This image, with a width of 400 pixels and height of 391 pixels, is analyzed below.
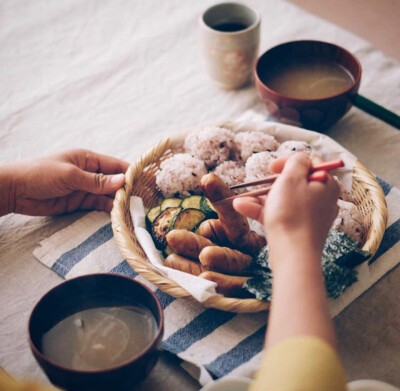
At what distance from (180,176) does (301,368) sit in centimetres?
57

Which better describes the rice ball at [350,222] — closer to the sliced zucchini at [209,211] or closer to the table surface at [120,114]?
the table surface at [120,114]

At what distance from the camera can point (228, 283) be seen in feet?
3.17

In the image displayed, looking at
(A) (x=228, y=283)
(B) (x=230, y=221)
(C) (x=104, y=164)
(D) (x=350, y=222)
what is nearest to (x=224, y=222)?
(B) (x=230, y=221)

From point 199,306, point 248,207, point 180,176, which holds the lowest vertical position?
point 199,306

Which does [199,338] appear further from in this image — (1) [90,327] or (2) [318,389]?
(2) [318,389]

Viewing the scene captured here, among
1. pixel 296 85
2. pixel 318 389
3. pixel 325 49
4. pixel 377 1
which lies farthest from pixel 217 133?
pixel 377 1

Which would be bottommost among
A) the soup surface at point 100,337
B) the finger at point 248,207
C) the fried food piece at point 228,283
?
the fried food piece at point 228,283

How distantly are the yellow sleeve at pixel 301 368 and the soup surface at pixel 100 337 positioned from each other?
0.21 m

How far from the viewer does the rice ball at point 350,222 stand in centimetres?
103

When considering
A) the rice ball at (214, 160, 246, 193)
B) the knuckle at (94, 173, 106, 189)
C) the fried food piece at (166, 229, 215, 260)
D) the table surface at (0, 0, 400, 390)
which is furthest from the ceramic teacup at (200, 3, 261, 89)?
the fried food piece at (166, 229, 215, 260)

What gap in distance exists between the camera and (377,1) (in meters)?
2.05

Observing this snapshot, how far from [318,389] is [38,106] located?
114 centimetres

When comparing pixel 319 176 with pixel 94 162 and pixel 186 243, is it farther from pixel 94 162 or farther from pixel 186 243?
pixel 94 162

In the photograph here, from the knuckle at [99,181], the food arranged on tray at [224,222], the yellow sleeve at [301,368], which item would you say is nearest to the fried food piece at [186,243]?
the food arranged on tray at [224,222]
